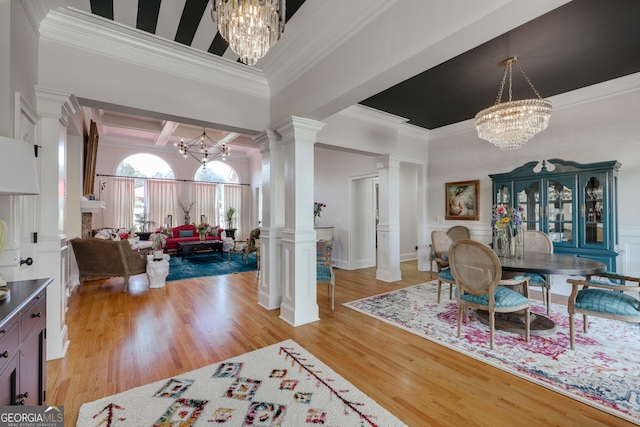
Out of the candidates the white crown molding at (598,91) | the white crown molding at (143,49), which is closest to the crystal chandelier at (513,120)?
the white crown molding at (598,91)

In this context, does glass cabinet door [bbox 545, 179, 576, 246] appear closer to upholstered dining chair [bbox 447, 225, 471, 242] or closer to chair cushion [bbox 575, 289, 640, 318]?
upholstered dining chair [bbox 447, 225, 471, 242]

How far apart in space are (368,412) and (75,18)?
13.0 ft

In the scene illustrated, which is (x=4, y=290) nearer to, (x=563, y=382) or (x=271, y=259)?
(x=271, y=259)

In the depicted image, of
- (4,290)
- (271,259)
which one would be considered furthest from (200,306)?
(4,290)

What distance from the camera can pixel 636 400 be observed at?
1.86 meters

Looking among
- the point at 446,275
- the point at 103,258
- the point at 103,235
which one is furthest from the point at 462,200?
the point at 103,235

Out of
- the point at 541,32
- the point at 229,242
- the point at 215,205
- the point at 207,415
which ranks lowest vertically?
the point at 207,415

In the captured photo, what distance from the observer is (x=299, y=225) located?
3229 mm

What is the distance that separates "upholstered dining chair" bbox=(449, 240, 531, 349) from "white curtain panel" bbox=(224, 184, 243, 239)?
9.57 meters

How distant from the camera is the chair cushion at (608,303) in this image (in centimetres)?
223

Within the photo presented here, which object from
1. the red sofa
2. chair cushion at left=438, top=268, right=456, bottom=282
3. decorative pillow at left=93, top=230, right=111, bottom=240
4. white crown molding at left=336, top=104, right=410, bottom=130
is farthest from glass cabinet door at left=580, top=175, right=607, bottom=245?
decorative pillow at left=93, top=230, right=111, bottom=240

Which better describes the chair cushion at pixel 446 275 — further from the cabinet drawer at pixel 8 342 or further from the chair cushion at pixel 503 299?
the cabinet drawer at pixel 8 342

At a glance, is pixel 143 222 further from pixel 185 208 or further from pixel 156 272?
pixel 156 272

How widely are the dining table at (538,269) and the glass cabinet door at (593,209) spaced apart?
108 cm
